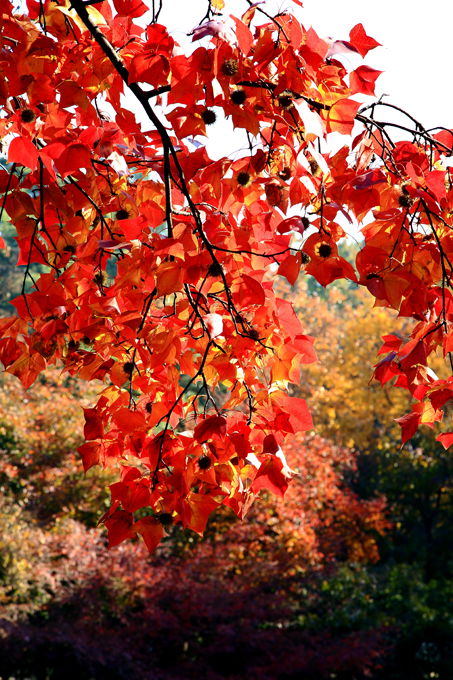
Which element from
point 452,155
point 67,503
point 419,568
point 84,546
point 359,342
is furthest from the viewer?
point 359,342

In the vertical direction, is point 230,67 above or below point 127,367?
above

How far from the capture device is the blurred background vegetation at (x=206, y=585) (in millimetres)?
6219

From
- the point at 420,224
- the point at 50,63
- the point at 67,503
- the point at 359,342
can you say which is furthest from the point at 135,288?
the point at 359,342

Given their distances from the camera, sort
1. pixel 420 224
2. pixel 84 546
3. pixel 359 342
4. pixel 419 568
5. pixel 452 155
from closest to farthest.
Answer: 1. pixel 420 224
2. pixel 452 155
3. pixel 84 546
4. pixel 419 568
5. pixel 359 342

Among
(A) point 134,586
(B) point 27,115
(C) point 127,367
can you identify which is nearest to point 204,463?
(C) point 127,367

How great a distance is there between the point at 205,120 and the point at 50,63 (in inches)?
14.5

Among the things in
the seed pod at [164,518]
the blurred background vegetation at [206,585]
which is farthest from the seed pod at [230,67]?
the blurred background vegetation at [206,585]

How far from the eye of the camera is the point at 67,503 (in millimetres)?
8336

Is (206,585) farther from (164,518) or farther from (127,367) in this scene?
(127,367)

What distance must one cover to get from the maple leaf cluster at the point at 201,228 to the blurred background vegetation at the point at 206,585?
4.91m

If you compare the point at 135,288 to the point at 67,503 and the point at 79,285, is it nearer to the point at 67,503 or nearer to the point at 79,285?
the point at 79,285

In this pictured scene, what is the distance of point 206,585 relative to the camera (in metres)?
6.70

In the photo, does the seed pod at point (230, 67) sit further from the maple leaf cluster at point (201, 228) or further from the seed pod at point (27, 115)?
the seed pod at point (27, 115)

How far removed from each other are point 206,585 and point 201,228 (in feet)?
19.4
